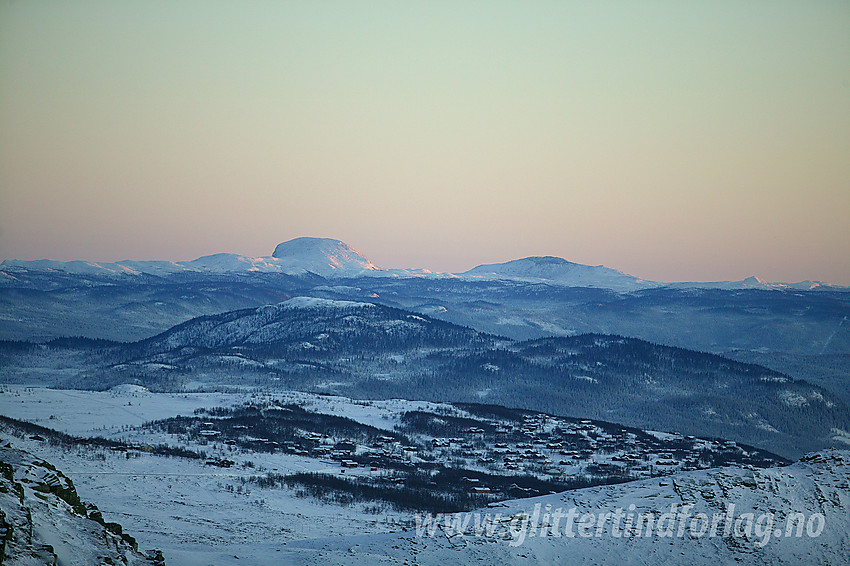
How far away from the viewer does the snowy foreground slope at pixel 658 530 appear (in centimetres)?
6612

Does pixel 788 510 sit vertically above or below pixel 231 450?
above

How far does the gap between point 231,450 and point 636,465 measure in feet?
235

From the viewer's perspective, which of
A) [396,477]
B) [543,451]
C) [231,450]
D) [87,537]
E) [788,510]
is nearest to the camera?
[87,537]

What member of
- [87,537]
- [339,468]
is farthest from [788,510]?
[339,468]

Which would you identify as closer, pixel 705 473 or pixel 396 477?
pixel 705 473

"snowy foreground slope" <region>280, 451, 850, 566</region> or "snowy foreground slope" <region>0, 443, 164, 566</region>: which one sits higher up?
"snowy foreground slope" <region>0, 443, 164, 566</region>

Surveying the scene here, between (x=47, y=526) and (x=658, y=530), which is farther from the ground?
(x=47, y=526)

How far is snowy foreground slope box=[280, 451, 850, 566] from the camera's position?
66.1 metres

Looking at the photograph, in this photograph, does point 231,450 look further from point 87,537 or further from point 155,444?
point 87,537

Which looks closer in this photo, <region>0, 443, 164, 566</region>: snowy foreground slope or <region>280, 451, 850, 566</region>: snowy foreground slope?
<region>0, 443, 164, 566</region>: snowy foreground slope

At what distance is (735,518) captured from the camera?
236 ft

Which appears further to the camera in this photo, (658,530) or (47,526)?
(658,530)

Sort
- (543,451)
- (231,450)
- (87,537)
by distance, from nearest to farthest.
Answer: (87,537)
(231,450)
(543,451)

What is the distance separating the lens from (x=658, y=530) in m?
71.2
